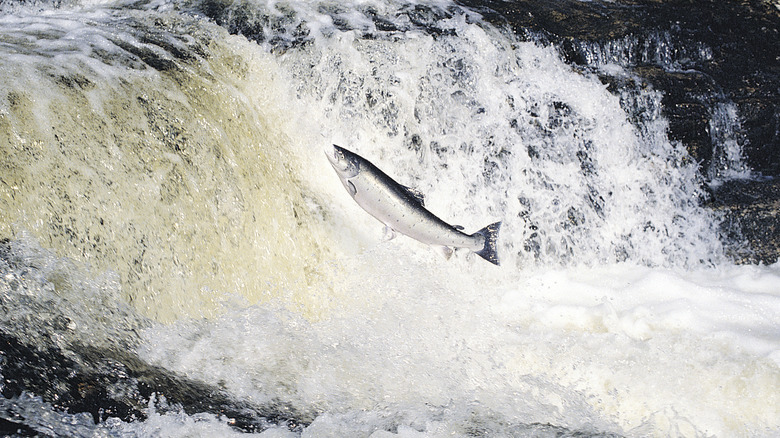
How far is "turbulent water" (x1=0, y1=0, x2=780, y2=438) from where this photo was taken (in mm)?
3299

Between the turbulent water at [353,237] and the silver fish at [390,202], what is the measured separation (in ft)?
2.05

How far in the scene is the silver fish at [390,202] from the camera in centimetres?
337

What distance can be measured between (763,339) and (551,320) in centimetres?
125

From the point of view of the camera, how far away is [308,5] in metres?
5.33

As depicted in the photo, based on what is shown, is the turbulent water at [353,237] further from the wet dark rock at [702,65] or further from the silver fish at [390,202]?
the silver fish at [390,202]

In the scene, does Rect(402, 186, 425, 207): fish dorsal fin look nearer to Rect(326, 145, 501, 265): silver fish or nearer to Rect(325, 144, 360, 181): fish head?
Rect(326, 145, 501, 265): silver fish

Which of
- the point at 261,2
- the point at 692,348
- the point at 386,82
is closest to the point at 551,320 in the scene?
the point at 692,348

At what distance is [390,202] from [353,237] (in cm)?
89

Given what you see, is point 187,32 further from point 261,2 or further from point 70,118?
point 70,118

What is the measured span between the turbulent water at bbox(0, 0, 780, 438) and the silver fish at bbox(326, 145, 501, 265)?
626mm

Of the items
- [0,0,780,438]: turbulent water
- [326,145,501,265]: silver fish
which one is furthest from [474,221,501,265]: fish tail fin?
[0,0,780,438]: turbulent water

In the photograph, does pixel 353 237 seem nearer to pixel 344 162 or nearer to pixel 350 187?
pixel 350 187

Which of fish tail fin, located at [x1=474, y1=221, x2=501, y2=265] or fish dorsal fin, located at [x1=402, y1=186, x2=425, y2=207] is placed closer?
fish dorsal fin, located at [x1=402, y1=186, x2=425, y2=207]

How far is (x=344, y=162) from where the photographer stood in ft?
11.0
